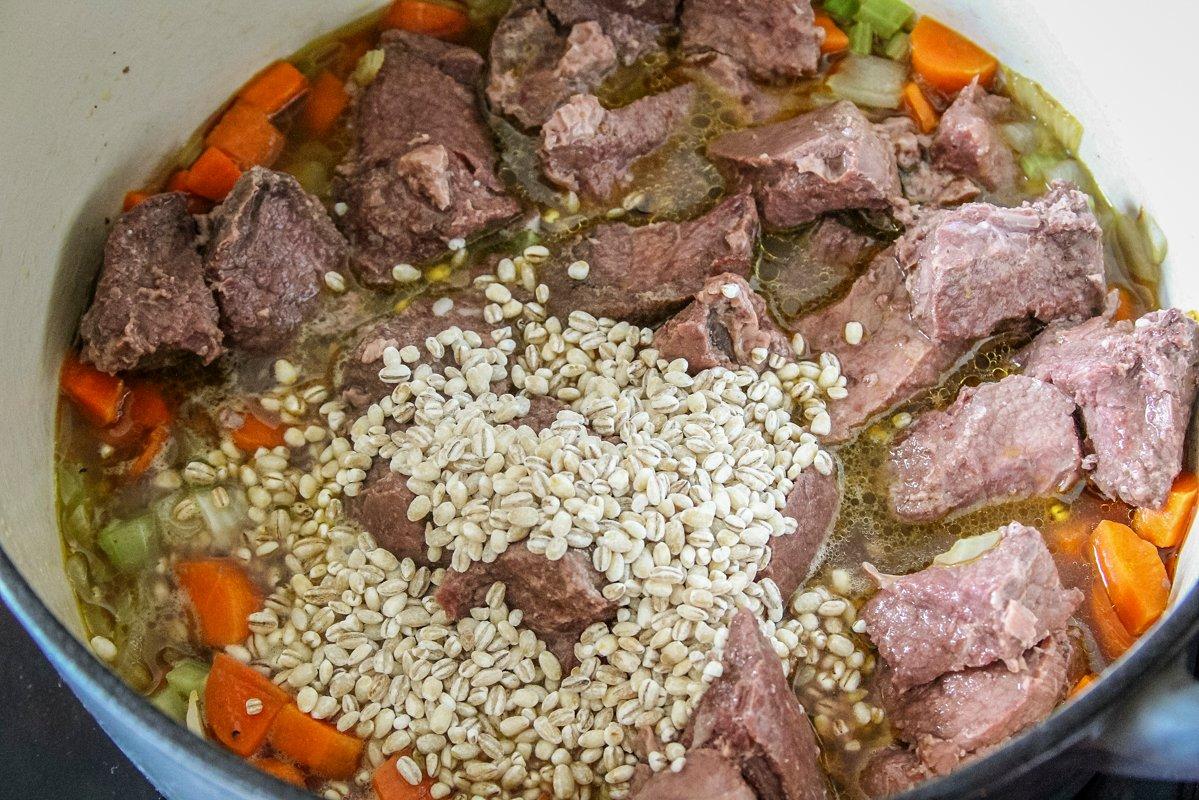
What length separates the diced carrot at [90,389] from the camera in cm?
289

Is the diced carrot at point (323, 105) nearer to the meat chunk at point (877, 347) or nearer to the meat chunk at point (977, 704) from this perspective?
the meat chunk at point (877, 347)

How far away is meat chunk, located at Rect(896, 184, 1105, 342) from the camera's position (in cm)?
293

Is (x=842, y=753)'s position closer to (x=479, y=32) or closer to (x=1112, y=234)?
(x=1112, y=234)

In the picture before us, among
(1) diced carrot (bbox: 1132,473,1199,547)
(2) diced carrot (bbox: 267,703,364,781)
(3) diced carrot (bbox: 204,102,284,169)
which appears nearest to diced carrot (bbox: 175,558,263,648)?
(2) diced carrot (bbox: 267,703,364,781)

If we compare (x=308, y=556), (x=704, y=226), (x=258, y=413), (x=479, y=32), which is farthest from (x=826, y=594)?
(x=479, y=32)

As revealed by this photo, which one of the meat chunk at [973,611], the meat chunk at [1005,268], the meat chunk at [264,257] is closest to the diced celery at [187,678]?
the meat chunk at [264,257]

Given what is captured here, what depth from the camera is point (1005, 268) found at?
9.63 feet

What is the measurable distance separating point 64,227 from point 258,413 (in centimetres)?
66

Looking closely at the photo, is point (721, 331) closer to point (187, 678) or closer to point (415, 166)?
point (415, 166)

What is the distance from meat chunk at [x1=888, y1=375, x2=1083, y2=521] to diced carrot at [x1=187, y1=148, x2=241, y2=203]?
202 cm

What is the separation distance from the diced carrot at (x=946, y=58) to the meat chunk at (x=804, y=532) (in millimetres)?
1324

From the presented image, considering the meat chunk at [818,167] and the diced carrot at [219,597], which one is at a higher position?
the meat chunk at [818,167]

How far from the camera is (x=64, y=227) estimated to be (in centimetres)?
284

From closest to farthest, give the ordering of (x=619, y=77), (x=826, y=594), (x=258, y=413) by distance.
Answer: (x=826, y=594) < (x=258, y=413) < (x=619, y=77)
